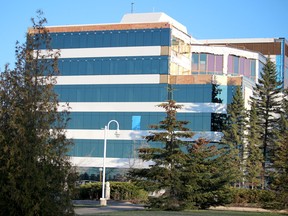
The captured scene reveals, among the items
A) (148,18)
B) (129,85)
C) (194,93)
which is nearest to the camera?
(194,93)

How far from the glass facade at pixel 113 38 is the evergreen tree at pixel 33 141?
161 feet

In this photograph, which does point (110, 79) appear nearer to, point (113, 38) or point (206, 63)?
point (113, 38)

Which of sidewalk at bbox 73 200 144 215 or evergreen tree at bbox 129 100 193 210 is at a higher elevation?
evergreen tree at bbox 129 100 193 210

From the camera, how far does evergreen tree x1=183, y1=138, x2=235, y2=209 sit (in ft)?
105

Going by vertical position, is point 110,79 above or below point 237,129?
above

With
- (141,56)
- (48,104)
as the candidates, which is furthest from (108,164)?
(48,104)

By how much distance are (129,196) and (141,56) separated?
23371 millimetres

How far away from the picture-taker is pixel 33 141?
580 inches

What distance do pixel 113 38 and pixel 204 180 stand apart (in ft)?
118

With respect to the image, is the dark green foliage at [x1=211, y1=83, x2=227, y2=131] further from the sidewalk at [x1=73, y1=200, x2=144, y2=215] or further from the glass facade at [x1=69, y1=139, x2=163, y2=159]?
the sidewalk at [x1=73, y1=200, x2=144, y2=215]

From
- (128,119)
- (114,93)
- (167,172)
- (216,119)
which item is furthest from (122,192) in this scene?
(114,93)

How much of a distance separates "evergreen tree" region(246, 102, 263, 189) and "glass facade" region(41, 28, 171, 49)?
14192mm

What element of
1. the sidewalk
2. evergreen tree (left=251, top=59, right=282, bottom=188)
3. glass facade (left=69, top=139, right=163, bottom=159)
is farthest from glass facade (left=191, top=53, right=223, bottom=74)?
the sidewalk

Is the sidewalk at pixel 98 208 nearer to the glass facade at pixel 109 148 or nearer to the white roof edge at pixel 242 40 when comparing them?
the glass facade at pixel 109 148
